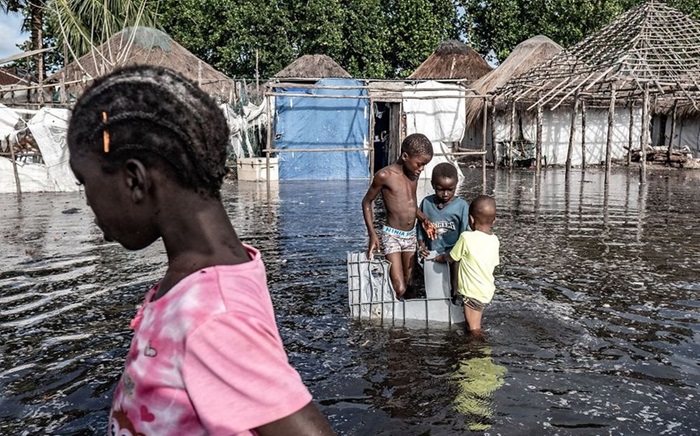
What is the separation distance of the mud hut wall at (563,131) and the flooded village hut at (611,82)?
0.13 feet

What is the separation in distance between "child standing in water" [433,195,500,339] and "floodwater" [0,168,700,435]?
0.31 m

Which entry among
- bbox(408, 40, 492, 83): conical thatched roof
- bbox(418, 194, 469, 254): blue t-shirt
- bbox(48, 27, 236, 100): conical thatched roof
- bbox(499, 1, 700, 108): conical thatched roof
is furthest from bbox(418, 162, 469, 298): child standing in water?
bbox(408, 40, 492, 83): conical thatched roof

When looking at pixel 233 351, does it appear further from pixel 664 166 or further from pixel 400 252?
pixel 664 166

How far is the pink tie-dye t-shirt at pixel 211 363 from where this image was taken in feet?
3.77

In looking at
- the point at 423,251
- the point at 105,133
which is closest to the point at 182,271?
the point at 105,133

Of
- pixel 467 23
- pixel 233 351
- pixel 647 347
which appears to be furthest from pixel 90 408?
pixel 467 23

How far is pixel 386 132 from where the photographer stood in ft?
75.4

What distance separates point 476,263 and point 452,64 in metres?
25.1

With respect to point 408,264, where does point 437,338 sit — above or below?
below

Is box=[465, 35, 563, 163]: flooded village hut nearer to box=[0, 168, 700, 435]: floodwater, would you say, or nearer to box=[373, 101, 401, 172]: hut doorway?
box=[373, 101, 401, 172]: hut doorway

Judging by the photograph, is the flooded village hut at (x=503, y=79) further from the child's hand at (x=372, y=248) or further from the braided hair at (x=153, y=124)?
the braided hair at (x=153, y=124)

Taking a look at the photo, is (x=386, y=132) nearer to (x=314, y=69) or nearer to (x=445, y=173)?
(x=314, y=69)

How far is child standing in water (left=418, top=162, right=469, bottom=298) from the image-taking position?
17.3 ft

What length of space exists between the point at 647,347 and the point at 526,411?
59.5 inches
